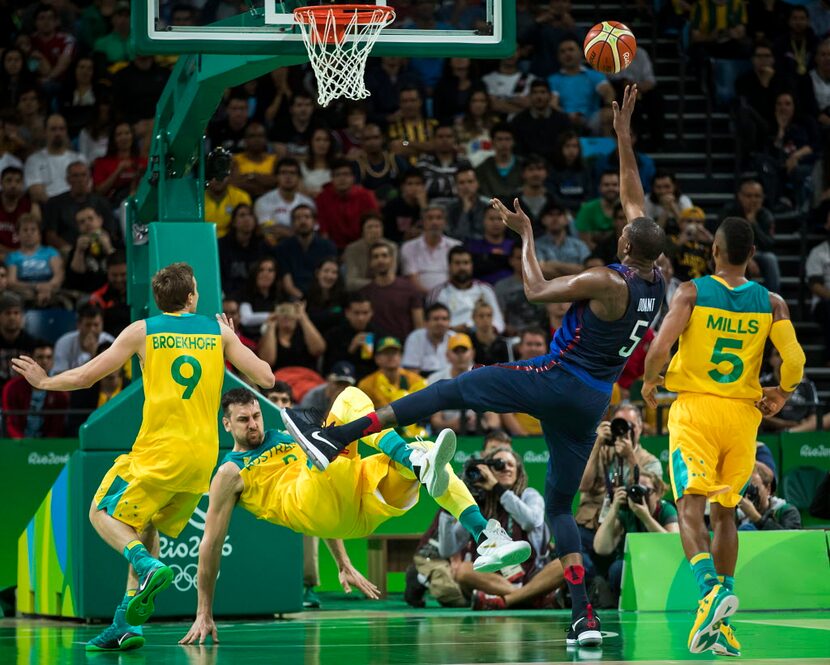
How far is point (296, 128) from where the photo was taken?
18.4 meters

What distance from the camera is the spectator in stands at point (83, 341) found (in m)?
14.5

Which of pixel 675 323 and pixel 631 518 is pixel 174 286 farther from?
pixel 631 518

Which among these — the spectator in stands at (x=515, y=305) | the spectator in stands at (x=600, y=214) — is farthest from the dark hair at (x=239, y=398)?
the spectator in stands at (x=600, y=214)

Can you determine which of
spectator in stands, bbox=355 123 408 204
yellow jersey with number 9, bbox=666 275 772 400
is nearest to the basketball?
yellow jersey with number 9, bbox=666 275 772 400

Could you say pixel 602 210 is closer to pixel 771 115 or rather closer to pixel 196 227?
pixel 771 115

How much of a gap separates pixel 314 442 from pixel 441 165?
10042 mm

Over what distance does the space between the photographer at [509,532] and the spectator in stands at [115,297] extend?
15.4ft

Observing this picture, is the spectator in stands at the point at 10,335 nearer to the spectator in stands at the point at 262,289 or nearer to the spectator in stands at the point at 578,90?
the spectator in stands at the point at 262,289

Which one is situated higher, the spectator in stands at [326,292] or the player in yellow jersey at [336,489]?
the spectator in stands at [326,292]

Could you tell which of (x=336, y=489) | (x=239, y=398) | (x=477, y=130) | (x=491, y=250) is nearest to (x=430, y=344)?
(x=491, y=250)

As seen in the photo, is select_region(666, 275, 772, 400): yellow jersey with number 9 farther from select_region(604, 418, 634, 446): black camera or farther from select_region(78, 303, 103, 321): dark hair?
select_region(78, 303, 103, 321): dark hair

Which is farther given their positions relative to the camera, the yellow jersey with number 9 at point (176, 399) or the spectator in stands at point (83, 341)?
the spectator in stands at point (83, 341)

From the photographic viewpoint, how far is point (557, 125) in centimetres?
1877

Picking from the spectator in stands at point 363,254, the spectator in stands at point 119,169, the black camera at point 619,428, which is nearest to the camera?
the black camera at point 619,428
